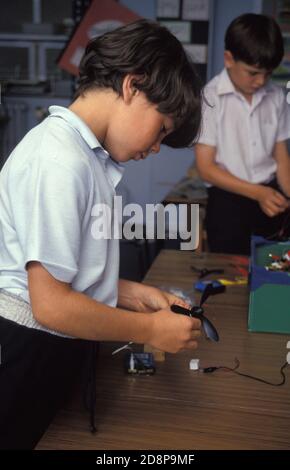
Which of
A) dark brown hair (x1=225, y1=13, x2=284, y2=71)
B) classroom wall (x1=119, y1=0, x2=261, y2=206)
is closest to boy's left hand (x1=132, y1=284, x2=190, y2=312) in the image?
dark brown hair (x1=225, y1=13, x2=284, y2=71)

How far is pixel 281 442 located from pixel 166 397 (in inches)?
9.4

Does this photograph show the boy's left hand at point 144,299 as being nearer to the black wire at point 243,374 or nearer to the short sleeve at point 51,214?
the black wire at point 243,374

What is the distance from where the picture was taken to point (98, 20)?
5105 mm

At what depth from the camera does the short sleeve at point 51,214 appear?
3.18 ft

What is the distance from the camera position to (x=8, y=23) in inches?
227

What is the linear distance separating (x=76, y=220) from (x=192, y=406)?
45cm

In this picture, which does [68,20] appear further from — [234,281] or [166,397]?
[166,397]

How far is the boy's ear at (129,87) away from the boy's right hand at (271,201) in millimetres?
1077

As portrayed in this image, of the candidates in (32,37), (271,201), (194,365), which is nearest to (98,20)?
(32,37)

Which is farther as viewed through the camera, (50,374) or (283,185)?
(283,185)

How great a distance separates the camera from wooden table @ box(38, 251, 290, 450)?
1.09 m

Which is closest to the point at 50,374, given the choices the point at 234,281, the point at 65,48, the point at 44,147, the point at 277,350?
the point at 44,147

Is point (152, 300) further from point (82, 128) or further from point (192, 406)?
point (82, 128)

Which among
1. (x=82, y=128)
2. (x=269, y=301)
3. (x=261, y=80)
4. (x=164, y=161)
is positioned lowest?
(x=164, y=161)
